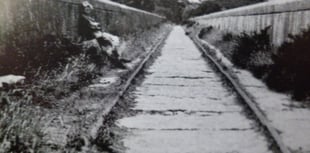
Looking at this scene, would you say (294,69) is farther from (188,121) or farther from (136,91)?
(188,121)

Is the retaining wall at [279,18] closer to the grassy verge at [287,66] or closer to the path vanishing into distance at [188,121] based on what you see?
the grassy verge at [287,66]

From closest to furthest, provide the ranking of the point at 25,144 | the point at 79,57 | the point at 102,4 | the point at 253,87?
the point at 25,144 < the point at 253,87 < the point at 79,57 < the point at 102,4

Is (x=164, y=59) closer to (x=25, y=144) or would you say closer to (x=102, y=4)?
(x=102, y=4)

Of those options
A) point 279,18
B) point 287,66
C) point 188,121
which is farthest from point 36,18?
point 279,18

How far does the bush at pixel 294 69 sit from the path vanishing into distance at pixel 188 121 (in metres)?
0.97

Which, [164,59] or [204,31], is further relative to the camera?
[204,31]

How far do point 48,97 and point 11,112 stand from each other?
2.08 meters

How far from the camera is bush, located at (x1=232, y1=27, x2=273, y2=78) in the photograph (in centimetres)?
1138

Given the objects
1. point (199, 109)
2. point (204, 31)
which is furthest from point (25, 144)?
point (204, 31)

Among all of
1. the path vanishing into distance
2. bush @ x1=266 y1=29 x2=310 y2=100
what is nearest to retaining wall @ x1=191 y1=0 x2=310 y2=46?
bush @ x1=266 y1=29 x2=310 y2=100

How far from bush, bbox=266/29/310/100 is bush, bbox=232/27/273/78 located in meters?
1.06

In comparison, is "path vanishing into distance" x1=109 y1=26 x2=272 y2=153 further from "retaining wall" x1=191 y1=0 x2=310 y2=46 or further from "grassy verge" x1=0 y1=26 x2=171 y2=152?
"retaining wall" x1=191 y1=0 x2=310 y2=46

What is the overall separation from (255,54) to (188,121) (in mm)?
6245

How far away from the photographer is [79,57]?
34.3 ft
